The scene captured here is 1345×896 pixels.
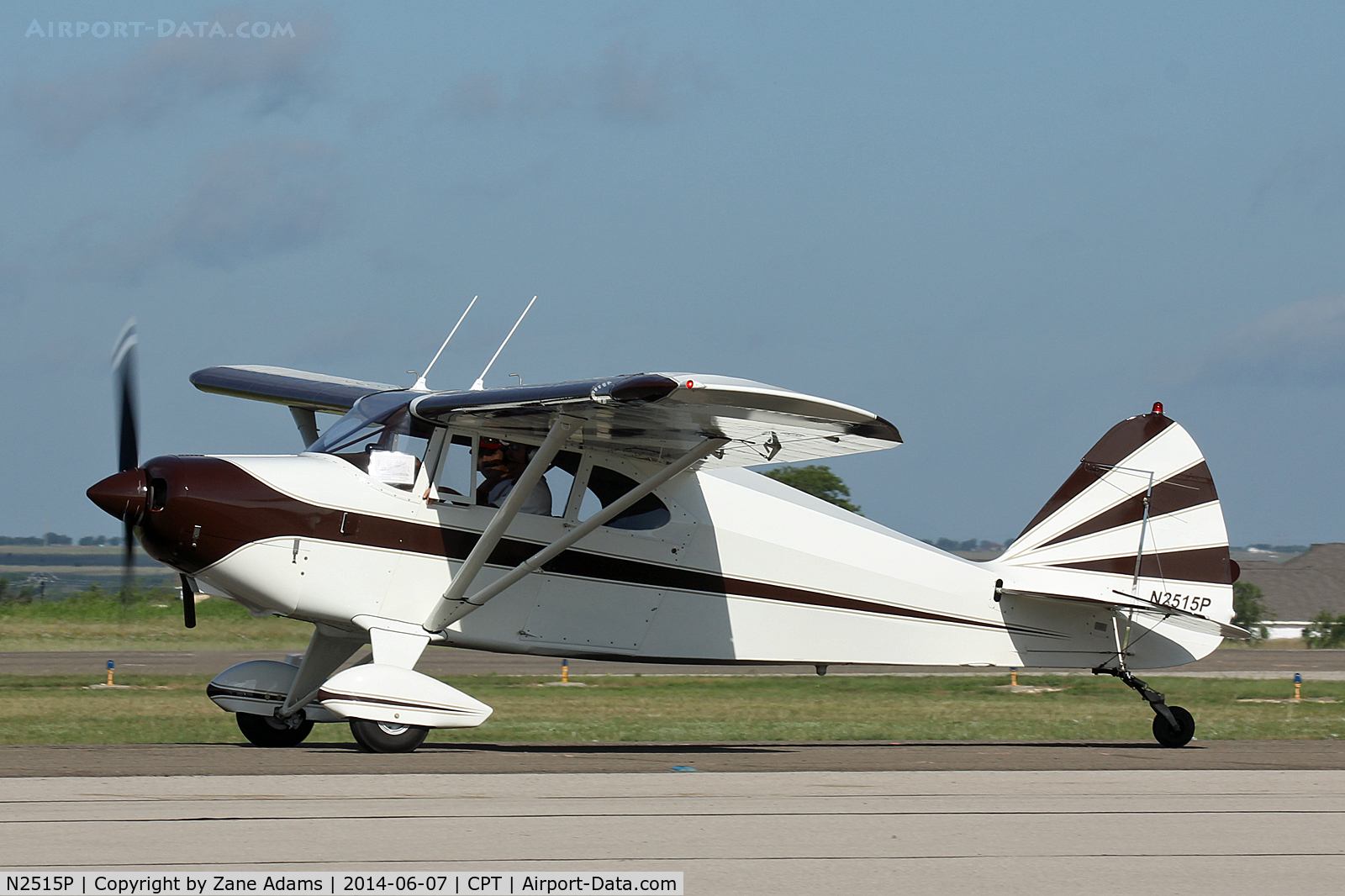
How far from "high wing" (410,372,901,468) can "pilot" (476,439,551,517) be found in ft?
0.33

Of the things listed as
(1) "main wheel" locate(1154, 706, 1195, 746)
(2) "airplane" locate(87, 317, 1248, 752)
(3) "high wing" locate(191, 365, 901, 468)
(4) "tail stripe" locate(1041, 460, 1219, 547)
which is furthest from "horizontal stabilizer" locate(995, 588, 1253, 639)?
(3) "high wing" locate(191, 365, 901, 468)

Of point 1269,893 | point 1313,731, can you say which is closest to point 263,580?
point 1269,893

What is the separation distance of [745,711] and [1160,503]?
736cm

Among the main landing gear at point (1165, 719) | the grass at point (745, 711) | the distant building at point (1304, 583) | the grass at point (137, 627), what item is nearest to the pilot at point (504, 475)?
the grass at point (745, 711)

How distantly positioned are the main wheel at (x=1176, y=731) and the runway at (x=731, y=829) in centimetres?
312

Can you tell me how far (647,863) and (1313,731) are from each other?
12344 millimetres

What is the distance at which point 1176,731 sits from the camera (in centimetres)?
1306

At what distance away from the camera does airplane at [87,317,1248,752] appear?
1045cm

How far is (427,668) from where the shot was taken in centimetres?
2744

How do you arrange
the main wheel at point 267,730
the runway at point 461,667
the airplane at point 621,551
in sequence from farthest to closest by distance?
the runway at point 461,667, the main wheel at point 267,730, the airplane at point 621,551

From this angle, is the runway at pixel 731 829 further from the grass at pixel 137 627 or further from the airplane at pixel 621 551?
the grass at pixel 137 627

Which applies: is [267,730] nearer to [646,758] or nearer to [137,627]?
[646,758]

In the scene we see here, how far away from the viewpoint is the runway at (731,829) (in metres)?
6.22

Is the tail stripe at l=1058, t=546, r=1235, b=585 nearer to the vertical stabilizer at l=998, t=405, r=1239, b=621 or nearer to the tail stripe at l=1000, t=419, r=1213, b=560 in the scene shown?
the vertical stabilizer at l=998, t=405, r=1239, b=621
